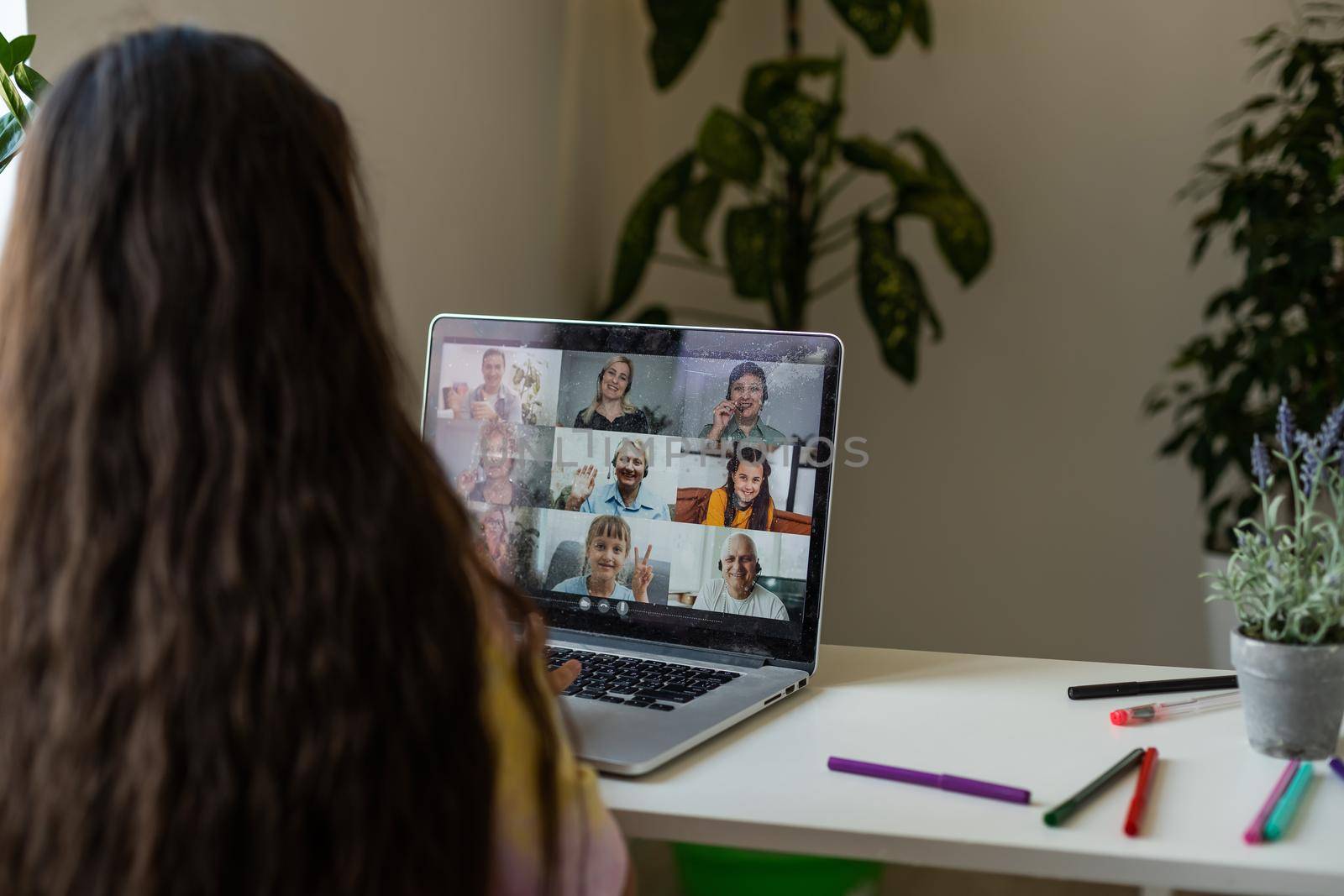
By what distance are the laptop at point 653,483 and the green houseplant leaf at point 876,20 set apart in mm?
1285

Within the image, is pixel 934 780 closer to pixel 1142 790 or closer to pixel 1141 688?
pixel 1142 790

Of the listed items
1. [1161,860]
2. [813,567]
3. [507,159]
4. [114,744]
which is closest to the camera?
[114,744]

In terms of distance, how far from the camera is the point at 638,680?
37.6 inches

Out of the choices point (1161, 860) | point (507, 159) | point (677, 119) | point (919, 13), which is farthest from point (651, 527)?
point (677, 119)

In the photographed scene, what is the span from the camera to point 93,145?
55 cm

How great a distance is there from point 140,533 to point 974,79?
226 cm

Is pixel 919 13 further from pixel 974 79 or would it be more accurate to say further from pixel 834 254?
pixel 834 254

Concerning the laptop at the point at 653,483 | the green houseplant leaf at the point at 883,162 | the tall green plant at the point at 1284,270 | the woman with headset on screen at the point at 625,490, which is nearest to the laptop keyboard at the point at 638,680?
the laptop at the point at 653,483

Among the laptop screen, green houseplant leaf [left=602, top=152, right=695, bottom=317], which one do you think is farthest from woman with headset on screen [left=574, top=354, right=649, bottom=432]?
green houseplant leaf [left=602, top=152, right=695, bottom=317]

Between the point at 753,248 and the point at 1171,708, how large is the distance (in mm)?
1432

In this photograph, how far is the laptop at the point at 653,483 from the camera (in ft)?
3.30

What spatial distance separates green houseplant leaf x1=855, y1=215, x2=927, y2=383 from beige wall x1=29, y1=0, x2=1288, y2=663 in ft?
1.30

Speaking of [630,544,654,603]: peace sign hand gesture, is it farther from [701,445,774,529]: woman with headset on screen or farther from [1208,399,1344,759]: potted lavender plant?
[1208,399,1344,759]: potted lavender plant

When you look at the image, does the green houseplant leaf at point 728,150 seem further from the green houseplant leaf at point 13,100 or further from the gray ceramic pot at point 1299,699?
the gray ceramic pot at point 1299,699
